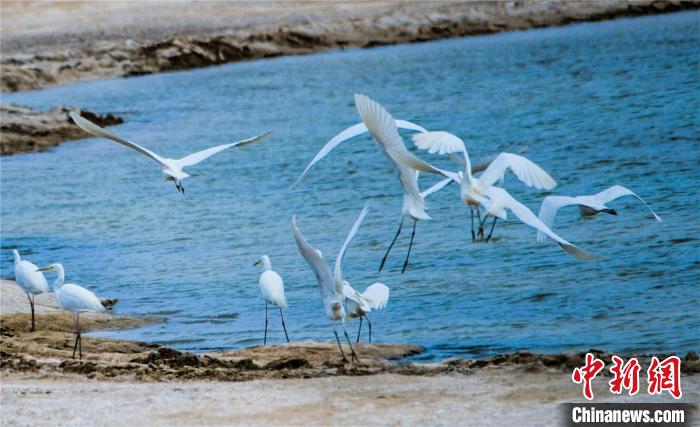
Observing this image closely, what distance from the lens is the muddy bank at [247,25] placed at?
38844 mm

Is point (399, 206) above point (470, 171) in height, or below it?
below

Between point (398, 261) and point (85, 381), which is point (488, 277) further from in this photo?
point (85, 381)

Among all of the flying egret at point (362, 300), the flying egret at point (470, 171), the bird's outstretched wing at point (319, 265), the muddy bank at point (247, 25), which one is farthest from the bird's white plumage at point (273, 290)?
the muddy bank at point (247, 25)

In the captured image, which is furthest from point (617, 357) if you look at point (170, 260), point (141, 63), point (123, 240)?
point (141, 63)

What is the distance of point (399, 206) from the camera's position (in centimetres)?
1683

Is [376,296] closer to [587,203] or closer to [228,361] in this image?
[228,361]

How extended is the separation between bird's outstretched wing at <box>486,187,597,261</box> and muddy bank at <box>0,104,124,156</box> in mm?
18326

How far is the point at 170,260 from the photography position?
14.8m

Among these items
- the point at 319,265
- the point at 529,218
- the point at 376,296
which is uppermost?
the point at 529,218

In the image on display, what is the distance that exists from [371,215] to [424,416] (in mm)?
8941

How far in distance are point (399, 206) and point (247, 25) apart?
24.6m

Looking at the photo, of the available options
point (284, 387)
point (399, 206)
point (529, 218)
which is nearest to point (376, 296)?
point (284, 387)

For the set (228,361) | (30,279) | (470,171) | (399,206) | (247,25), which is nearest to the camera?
(470,171)

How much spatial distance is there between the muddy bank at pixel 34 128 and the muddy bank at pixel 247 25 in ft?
34.5
